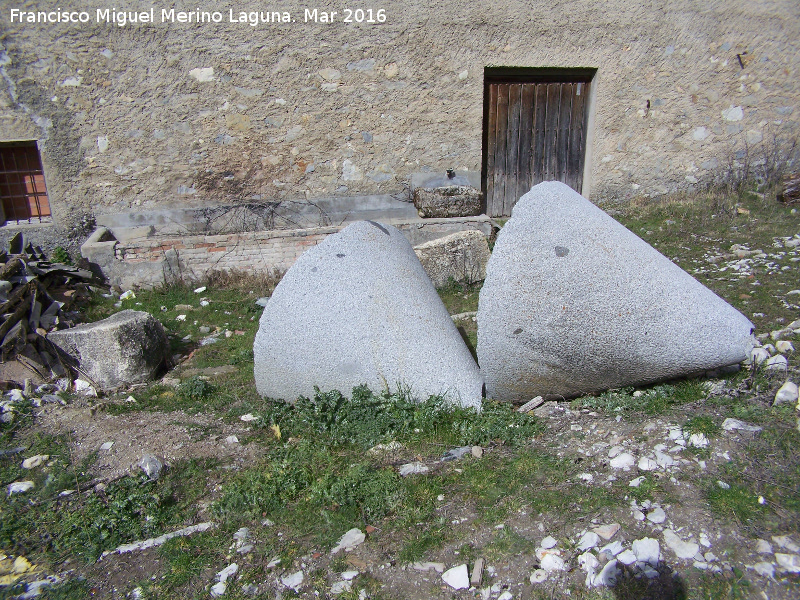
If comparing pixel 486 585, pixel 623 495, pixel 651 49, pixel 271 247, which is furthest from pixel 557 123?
pixel 486 585

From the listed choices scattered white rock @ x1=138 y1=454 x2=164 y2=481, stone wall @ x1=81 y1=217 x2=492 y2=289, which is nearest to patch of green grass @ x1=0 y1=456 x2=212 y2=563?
scattered white rock @ x1=138 y1=454 x2=164 y2=481

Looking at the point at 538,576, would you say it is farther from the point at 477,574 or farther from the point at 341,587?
the point at 341,587

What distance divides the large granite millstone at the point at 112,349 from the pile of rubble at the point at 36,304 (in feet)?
0.45

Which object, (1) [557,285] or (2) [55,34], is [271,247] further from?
(1) [557,285]

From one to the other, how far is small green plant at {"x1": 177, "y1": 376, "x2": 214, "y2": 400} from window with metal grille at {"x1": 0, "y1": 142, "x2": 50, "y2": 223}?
154 inches

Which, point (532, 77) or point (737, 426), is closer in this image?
point (737, 426)

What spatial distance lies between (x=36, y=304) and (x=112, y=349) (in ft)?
3.89

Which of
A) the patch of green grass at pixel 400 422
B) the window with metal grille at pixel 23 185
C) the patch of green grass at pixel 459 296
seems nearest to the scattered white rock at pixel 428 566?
the patch of green grass at pixel 400 422

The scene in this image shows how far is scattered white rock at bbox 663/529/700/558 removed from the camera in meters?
1.99

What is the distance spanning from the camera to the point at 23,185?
623 cm

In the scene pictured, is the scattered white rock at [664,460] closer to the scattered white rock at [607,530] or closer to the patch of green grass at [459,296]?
the scattered white rock at [607,530]

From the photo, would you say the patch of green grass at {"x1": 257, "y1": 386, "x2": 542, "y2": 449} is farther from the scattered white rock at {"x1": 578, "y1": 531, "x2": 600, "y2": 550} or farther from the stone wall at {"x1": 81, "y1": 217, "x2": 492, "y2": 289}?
the stone wall at {"x1": 81, "y1": 217, "x2": 492, "y2": 289}

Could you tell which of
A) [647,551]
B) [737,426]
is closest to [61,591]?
[647,551]

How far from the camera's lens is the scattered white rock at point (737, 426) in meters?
2.51
